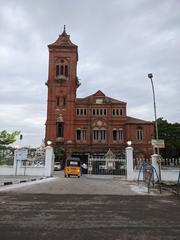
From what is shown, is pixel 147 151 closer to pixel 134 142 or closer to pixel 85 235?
pixel 134 142

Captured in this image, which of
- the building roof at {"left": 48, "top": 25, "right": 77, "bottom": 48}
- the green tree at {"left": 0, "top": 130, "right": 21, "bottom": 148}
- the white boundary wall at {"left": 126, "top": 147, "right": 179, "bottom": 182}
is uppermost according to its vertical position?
the building roof at {"left": 48, "top": 25, "right": 77, "bottom": 48}

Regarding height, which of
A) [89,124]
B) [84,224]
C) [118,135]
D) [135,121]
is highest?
[135,121]

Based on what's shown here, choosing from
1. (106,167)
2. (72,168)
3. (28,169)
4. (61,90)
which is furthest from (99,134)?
(28,169)

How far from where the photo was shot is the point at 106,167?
35.6 meters

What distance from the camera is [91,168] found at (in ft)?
119

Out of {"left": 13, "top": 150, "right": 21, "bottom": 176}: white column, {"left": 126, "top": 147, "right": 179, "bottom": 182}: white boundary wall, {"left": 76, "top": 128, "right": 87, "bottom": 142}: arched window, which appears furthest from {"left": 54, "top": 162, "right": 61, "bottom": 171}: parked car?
{"left": 126, "top": 147, "right": 179, "bottom": 182}: white boundary wall

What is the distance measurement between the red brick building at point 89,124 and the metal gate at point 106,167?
54.1ft

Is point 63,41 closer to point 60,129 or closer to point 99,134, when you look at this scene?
point 60,129

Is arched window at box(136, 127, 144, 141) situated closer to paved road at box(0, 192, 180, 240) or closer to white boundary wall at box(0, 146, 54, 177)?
white boundary wall at box(0, 146, 54, 177)

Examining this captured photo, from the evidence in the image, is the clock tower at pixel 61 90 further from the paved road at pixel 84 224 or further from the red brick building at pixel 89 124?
the paved road at pixel 84 224

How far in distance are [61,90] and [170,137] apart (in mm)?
28185

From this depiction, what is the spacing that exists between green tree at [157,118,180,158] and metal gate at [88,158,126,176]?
31641mm

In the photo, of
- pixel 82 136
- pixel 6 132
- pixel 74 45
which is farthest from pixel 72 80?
pixel 6 132

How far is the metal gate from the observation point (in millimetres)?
35312
